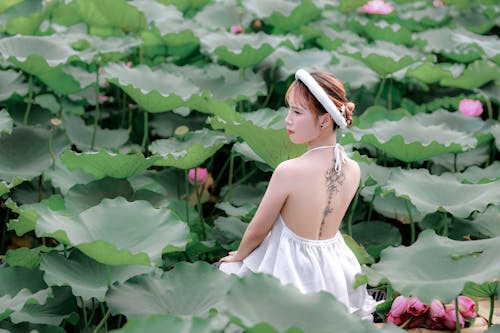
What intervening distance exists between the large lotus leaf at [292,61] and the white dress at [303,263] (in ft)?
3.86

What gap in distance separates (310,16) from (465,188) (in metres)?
1.51

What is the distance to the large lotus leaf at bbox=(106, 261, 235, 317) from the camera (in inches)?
54.3

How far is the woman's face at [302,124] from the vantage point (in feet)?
4.60

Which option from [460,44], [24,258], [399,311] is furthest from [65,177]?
[460,44]

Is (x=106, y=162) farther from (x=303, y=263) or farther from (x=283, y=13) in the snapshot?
(x=283, y=13)

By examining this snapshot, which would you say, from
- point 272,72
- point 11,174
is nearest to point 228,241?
point 11,174

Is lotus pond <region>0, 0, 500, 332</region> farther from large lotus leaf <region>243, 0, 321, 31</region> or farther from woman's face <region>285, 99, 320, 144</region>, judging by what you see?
woman's face <region>285, 99, 320, 144</region>

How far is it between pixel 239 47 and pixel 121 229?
1285 mm

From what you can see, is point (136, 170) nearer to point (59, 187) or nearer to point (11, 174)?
point (59, 187)

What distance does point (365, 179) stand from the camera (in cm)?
187

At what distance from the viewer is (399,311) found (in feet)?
5.16

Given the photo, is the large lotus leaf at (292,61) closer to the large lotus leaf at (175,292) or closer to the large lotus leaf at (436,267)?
the large lotus leaf at (436,267)

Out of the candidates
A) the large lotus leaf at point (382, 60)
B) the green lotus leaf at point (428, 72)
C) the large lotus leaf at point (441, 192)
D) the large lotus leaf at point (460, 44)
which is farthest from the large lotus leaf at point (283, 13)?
the large lotus leaf at point (441, 192)

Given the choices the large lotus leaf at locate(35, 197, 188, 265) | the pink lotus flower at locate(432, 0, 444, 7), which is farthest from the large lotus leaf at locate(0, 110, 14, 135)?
the pink lotus flower at locate(432, 0, 444, 7)
